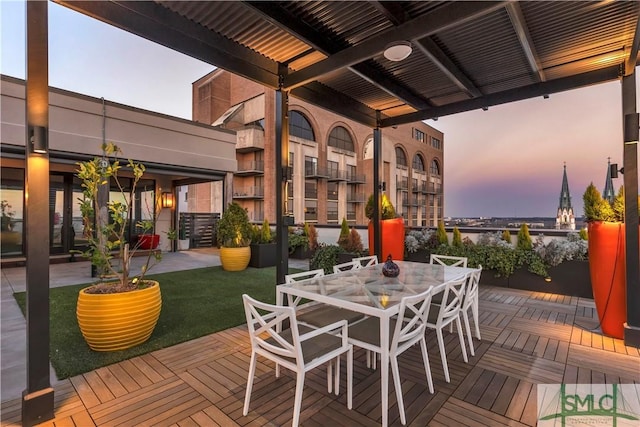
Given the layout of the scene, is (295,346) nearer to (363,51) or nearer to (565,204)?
(363,51)

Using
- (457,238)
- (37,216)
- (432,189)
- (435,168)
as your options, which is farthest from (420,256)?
(435,168)

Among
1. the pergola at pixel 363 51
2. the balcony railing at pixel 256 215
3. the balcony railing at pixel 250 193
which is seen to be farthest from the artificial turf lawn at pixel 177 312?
the balcony railing at pixel 256 215

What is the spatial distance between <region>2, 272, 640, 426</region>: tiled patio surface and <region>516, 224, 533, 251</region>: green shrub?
2.25 metres

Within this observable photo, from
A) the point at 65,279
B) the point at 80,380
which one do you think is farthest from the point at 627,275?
the point at 65,279

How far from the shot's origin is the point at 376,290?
2414 mm

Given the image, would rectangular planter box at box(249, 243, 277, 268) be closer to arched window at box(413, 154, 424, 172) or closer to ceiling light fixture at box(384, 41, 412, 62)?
ceiling light fixture at box(384, 41, 412, 62)

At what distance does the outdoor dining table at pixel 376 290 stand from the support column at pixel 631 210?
160 centimetres

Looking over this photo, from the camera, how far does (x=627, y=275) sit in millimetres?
2945

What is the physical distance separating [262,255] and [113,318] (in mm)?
4544

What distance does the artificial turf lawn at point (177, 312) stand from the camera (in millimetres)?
2684

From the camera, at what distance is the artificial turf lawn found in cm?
268

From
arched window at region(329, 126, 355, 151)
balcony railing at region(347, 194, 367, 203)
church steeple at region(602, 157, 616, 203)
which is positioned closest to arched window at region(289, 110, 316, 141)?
arched window at region(329, 126, 355, 151)

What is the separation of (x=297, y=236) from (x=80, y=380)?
21.7 feet

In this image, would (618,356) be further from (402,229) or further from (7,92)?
(7,92)
